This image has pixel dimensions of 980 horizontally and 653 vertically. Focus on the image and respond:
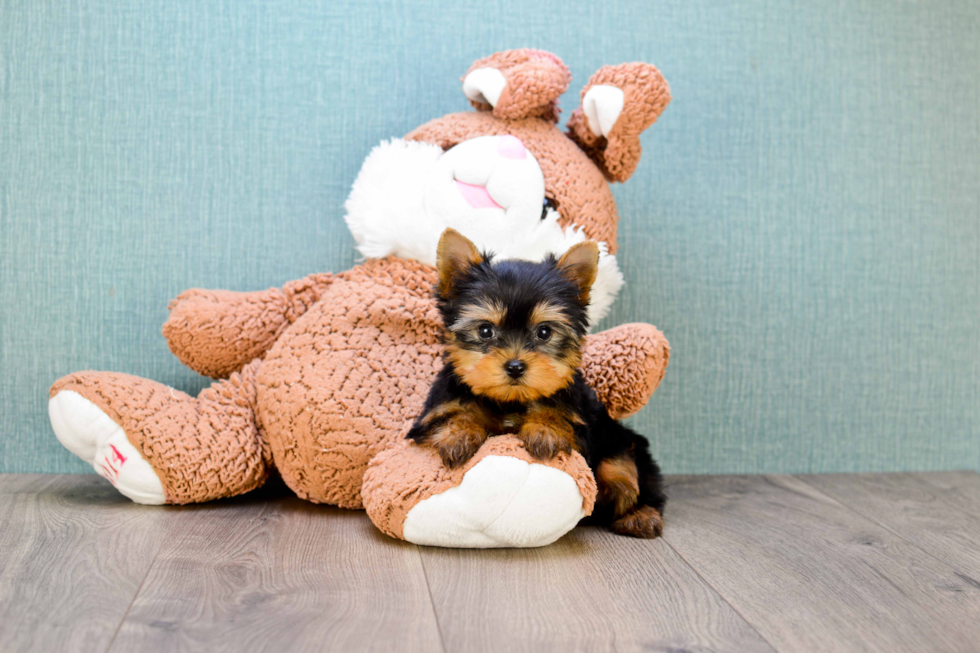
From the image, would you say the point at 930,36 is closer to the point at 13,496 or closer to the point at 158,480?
the point at 158,480

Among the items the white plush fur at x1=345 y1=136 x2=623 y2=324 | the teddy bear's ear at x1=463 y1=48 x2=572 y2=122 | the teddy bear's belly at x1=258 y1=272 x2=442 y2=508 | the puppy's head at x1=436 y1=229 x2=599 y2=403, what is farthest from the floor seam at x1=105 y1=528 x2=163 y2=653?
the teddy bear's ear at x1=463 y1=48 x2=572 y2=122

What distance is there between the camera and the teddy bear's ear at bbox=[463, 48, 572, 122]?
2.25 meters

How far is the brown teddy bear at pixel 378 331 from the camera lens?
2.08 m

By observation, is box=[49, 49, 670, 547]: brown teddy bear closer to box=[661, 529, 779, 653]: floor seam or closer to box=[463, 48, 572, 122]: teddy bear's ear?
box=[463, 48, 572, 122]: teddy bear's ear

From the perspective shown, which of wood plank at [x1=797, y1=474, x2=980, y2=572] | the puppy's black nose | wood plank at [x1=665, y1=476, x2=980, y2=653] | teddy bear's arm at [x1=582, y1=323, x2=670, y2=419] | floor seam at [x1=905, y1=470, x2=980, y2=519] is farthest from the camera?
floor seam at [x1=905, y1=470, x2=980, y2=519]

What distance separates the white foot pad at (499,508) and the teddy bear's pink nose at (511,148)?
0.88 meters

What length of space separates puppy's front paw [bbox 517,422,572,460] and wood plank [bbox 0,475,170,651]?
86cm

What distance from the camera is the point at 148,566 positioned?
5.57 ft

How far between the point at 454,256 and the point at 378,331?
1.53ft

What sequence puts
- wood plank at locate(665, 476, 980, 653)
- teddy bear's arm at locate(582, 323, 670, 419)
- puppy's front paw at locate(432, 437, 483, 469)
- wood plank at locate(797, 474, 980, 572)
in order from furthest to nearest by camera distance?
teddy bear's arm at locate(582, 323, 670, 419) < wood plank at locate(797, 474, 980, 572) < puppy's front paw at locate(432, 437, 483, 469) < wood plank at locate(665, 476, 980, 653)

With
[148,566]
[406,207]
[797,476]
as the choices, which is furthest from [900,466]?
[148,566]

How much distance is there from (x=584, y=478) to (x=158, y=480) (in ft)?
3.72

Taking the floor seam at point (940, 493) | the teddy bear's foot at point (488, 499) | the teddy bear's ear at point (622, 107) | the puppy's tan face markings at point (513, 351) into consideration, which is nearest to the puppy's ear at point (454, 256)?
the puppy's tan face markings at point (513, 351)

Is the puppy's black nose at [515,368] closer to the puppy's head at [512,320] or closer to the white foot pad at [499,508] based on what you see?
the puppy's head at [512,320]
